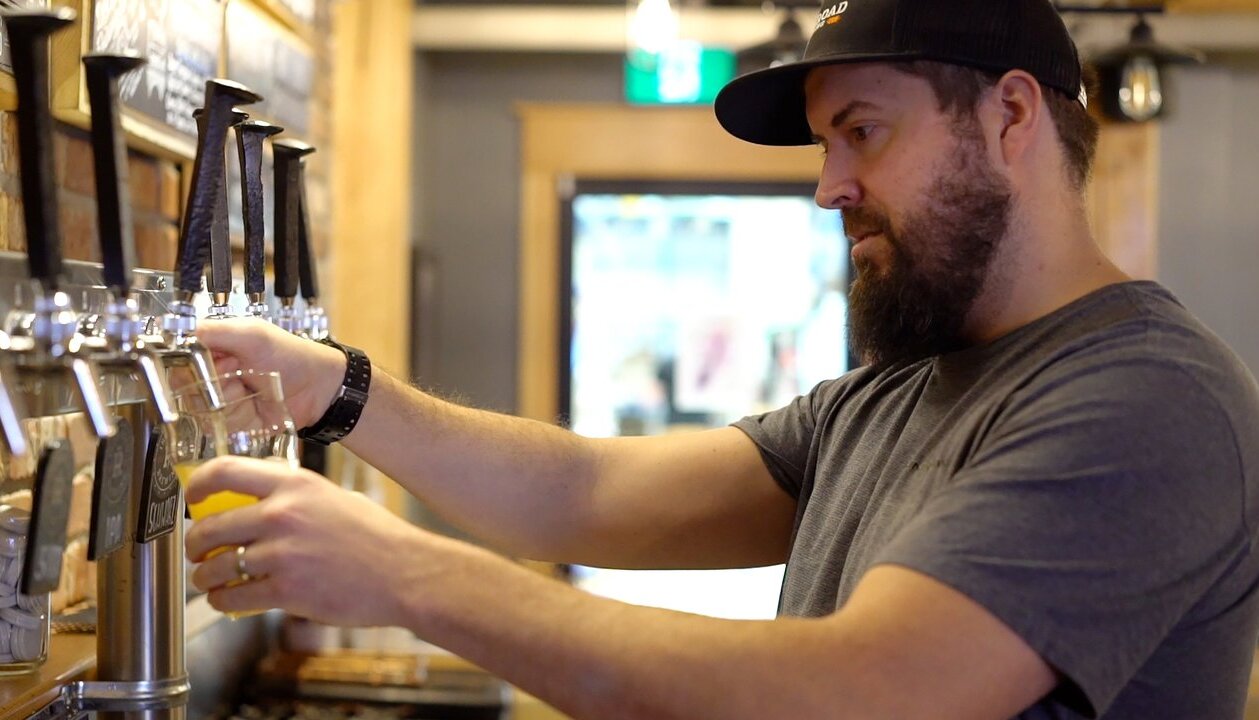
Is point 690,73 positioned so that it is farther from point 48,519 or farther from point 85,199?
point 48,519

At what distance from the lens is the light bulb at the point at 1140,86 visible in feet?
12.9

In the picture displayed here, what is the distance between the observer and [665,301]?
5.41m

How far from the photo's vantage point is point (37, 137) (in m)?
0.89

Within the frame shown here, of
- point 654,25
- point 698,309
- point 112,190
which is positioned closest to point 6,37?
point 112,190

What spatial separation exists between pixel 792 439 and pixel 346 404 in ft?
1.88

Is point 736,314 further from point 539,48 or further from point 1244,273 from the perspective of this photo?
point 1244,273

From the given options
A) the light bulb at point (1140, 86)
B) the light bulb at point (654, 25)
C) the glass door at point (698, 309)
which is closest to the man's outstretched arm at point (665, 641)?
the light bulb at point (654, 25)

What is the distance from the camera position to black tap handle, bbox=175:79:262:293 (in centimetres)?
108

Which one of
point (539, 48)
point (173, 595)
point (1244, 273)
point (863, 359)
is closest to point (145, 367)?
point (173, 595)

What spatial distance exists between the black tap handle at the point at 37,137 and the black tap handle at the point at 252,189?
1.21 feet

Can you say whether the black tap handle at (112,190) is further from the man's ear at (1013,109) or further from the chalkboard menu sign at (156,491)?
the man's ear at (1013,109)

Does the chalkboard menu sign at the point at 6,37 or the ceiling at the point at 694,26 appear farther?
the ceiling at the point at 694,26

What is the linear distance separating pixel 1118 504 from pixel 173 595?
0.88 m

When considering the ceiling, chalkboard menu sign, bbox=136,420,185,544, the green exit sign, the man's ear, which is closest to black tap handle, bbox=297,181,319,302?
chalkboard menu sign, bbox=136,420,185,544
